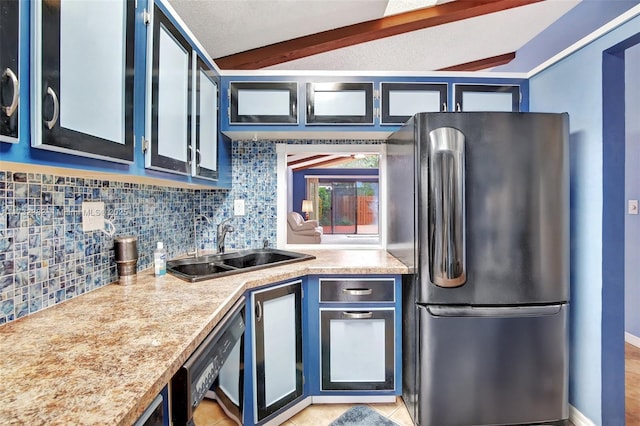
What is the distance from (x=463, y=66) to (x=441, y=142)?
7.04 feet

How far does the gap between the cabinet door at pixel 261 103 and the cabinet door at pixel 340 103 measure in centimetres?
12

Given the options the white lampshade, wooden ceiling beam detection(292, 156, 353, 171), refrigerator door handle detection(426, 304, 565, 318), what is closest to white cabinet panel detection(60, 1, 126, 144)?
refrigerator door handle detection(426, 304, 565, 318)

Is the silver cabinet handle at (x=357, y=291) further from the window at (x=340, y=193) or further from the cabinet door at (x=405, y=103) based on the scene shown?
the window at (x=340, y=193)

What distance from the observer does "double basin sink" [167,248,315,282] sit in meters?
1.66

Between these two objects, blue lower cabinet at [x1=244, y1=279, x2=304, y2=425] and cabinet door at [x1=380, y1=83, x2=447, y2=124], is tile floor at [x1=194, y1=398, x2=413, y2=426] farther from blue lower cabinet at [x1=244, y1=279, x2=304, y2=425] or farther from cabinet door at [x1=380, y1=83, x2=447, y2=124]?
cabinet door at [x1=380, y1=83, x2=447, y2=124]

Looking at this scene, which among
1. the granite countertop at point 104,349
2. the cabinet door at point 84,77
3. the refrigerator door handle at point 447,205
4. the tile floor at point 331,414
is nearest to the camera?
the granite countertop at point 104,349

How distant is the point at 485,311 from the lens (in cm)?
153

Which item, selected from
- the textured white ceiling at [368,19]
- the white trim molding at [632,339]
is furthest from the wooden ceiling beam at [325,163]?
the white trim molding at [632,339]

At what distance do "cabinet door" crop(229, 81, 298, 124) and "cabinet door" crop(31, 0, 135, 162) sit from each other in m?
0.96

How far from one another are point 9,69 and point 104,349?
2.15ft

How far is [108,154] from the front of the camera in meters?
0.93

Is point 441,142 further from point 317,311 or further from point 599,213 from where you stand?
point 317,311

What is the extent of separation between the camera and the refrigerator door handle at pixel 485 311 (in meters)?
1.54

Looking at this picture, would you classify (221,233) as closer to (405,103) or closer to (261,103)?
(261,103)
